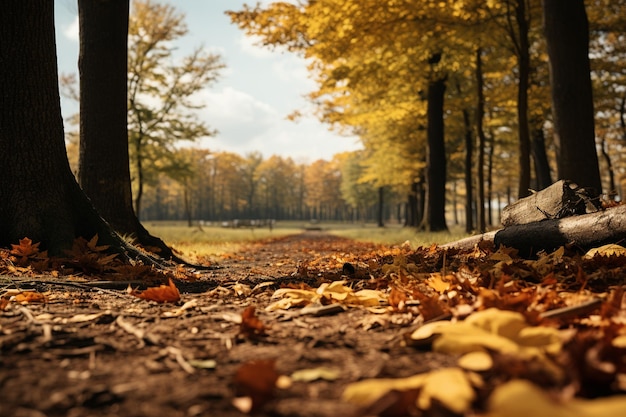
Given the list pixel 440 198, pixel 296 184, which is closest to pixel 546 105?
pixel 440 198

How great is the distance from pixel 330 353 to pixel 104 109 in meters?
6.02

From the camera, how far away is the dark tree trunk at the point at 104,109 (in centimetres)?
635

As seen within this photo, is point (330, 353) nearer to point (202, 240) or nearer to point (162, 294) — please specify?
point (162, 294)

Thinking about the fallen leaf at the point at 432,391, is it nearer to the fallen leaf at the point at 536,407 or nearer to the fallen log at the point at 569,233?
the fallen leaf at the point at 536,407

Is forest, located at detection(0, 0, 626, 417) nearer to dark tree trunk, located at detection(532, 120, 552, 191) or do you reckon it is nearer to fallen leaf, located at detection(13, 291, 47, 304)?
fallen leaf, located at detection(13, 291, 47, 304)

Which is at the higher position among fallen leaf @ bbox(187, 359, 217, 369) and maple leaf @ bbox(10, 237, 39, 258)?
maple leaf @ bbox(10, 237, 39, 258)

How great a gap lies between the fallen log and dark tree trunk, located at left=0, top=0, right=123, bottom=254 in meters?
4.54

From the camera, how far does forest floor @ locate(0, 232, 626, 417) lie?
115 centimetres

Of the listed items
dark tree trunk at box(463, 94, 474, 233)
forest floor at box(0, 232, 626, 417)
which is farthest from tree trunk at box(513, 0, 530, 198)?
forest floor at box(0, 232, 626, 417)

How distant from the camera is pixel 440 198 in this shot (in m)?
15.1

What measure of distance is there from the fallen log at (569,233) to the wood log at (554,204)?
17.6 inches

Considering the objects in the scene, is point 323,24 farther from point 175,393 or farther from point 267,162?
point 267,162

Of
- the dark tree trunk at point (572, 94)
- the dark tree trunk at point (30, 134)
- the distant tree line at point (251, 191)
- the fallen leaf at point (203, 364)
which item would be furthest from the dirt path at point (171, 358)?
the distant tree line at point (251, 191)

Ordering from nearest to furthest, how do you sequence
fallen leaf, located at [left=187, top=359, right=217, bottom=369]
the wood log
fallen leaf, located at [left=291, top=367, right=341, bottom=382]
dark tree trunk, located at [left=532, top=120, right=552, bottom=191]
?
fallen leaf, located at [left=291, top=367, right=341, bottom=382] < fallen leaf, located at [left=187, top=359, right=217, bottom=369] < the wood log < dark tree trunk, located at [left=532, top=120, right=552, bottom=191]
